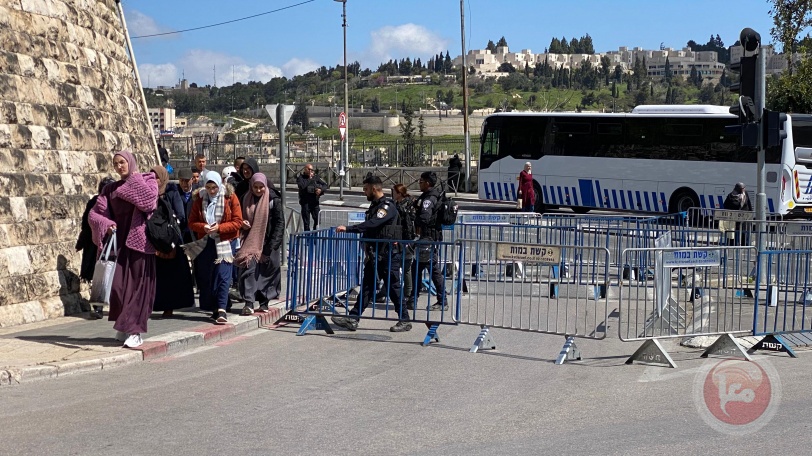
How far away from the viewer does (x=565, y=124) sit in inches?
1214

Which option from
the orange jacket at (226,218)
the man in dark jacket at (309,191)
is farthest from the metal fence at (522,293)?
the man in dark jacket at (309,191)

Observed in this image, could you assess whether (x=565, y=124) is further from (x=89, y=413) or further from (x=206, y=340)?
(x=89, y=413)

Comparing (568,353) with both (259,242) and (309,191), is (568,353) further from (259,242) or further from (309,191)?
Answer: (309,191)

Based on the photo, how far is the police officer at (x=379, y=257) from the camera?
Answer: 10.9 metres

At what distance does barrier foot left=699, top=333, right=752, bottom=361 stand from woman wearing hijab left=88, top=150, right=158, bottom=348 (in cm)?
538

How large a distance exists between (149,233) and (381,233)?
2.74 m

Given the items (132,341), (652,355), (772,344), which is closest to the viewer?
(652,355)

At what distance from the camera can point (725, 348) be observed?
31.3 ft

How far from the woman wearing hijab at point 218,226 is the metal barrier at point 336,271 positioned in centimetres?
73

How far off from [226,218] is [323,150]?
37097 millimetres

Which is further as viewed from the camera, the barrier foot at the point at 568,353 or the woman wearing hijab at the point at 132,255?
the woman wearing hijab at the point at 132,255

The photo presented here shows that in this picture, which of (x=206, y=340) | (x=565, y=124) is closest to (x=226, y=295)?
(x=206, y=340)

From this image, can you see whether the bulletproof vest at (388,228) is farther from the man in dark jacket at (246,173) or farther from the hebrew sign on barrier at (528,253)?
the man in dark jacket at (246,173)

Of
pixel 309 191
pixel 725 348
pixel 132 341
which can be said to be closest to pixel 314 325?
pixel 132 341
